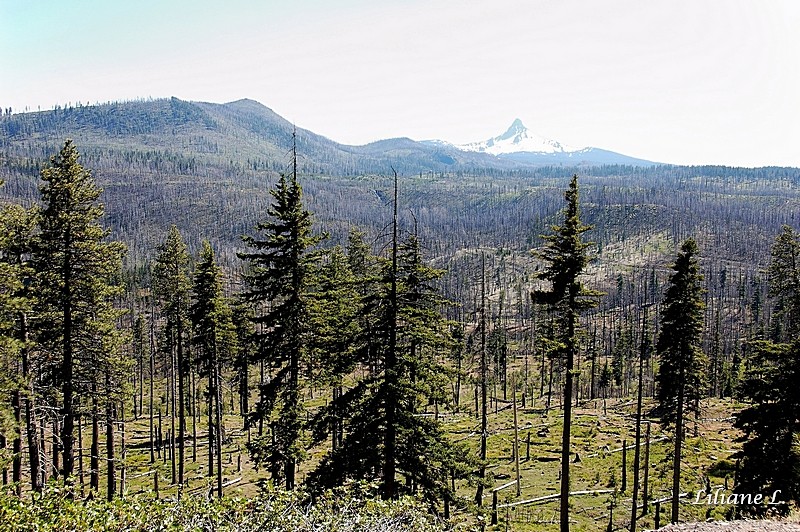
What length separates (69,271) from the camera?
16078 mm

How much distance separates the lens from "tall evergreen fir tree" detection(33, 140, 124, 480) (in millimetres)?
15883

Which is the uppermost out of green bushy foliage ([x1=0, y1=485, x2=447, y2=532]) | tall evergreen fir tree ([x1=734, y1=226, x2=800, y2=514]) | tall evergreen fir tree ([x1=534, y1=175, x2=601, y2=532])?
tall evergreen fir tree ([x1=534, y1=175, x2=601, y2=532])

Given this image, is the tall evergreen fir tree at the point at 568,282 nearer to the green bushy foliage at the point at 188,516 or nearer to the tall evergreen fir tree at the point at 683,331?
the tall evergreen fir tree at the point at 683,331

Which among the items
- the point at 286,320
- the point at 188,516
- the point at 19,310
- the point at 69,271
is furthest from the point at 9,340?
the point at 188,516

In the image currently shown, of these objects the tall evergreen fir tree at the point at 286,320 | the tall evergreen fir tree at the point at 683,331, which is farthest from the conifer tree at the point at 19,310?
the tall evergreen fir tree at the point at 683,331

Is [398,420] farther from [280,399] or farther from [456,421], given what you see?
[456,421]

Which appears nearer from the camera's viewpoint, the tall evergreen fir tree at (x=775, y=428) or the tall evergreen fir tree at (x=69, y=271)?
the tall evergreen fir tree at (x=69, y=271)

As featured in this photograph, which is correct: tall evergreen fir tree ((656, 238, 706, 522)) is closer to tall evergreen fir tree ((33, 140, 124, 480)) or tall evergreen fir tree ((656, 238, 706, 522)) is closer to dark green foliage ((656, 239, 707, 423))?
dark green foliage ((656, 239, 707, 423))

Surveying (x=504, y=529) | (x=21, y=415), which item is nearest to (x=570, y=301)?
(x=504, y=529)

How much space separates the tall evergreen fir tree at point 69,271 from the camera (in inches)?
625

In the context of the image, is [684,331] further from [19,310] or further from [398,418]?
[19,310]

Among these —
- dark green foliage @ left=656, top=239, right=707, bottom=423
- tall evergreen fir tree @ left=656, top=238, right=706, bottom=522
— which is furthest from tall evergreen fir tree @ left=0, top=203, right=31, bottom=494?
dark green foliage @ left=656, top=239, right=707, bottom=423

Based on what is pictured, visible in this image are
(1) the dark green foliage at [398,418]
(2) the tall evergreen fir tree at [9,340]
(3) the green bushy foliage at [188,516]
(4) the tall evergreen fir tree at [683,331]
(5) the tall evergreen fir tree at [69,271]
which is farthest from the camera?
(4) the tall evergreen fir tree at [683,331]

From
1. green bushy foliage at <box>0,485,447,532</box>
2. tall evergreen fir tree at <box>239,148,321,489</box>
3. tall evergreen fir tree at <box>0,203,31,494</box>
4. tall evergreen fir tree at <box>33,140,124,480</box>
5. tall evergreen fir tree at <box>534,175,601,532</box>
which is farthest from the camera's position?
tall evergreen fir tree at <box>239,148,321,489</box>
